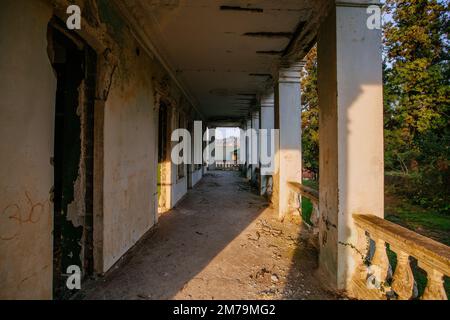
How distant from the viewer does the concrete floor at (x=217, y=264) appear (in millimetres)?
2770

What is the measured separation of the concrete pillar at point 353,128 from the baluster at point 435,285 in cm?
92

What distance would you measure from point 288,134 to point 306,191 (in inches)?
62.4

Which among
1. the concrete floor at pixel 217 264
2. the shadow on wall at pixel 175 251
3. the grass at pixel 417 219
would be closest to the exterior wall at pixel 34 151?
the shadow on wall at pixel 175 251

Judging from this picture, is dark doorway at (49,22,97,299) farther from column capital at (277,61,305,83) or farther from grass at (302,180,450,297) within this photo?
grass at (302,180,450,297)

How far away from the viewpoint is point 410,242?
78.6 inches

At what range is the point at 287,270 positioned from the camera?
10.9 ft

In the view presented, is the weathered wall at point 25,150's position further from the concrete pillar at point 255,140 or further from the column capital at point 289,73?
the concrete pillar at point 255,140

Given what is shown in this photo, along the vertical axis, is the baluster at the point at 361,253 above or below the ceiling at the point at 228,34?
below

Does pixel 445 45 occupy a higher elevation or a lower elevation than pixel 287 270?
higher

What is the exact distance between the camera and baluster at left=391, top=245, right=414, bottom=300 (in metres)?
2.12

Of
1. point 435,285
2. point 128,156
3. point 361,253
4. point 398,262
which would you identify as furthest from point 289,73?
point 435,285
